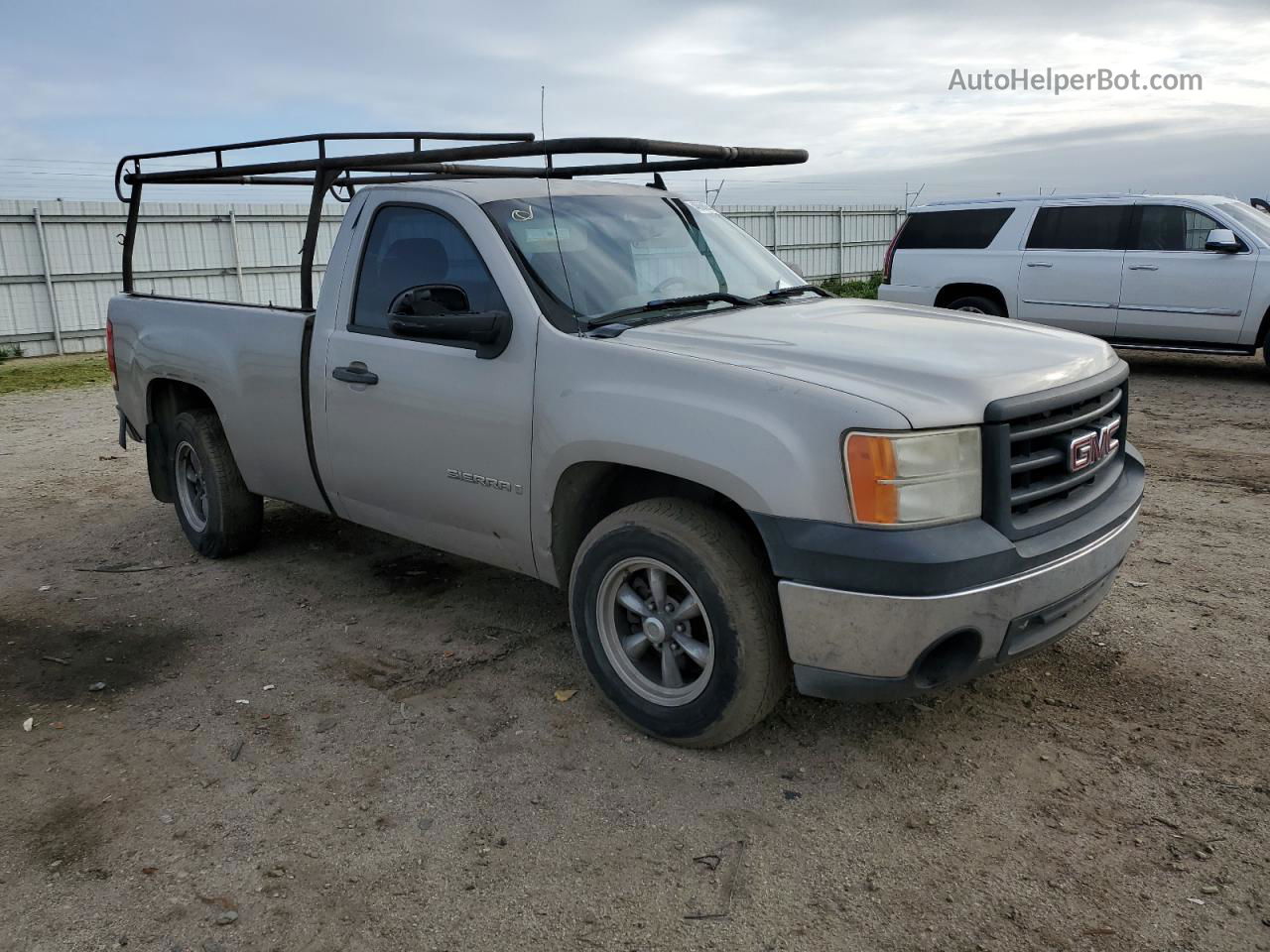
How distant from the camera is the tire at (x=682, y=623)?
10.8 feet

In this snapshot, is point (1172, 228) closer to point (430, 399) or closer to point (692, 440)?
point (430, 399)

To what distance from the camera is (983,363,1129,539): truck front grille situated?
10.3ft

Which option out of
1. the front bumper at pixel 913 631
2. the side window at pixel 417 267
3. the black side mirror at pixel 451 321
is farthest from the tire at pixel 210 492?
the front bumper at pixel 913 631

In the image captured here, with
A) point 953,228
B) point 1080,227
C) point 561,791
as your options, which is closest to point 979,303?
point 953,228

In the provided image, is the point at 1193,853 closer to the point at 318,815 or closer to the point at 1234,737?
the point at 1234,737

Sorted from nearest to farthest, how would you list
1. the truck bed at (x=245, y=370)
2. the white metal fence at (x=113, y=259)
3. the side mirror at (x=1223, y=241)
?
the truck bed at (x=245, y=370), the side mirror at (x=1223, y=241), the white metal fence at (x=113, y=259)

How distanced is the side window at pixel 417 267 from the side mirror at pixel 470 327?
0.18 meters

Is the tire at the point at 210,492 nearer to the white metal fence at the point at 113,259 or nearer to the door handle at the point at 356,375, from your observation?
the door handle at the point at 356,375

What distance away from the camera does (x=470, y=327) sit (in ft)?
12.7

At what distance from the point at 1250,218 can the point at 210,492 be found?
10.6m

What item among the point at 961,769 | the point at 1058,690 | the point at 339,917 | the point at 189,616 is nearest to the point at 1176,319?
the point at 1058,690

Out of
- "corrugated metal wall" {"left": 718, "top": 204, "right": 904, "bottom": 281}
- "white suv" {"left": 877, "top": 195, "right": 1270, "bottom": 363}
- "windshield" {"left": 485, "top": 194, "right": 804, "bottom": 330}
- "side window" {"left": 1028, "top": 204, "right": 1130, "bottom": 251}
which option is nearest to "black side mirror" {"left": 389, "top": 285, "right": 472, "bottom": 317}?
"windshield" {"left": 485, "top": 194, "right": 804, "bottom": 330}

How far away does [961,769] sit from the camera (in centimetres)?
347

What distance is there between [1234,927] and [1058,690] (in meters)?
1.35
